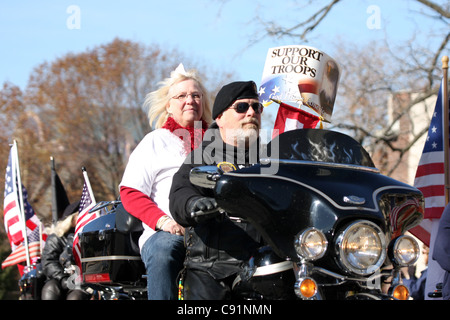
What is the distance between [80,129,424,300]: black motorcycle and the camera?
10.6ft

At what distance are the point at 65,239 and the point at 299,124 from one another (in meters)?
6.52

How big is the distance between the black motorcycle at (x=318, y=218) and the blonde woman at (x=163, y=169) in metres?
0.83

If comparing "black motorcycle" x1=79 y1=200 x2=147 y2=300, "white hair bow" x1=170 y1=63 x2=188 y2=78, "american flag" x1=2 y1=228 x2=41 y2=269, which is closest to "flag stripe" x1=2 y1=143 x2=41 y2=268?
"american flag" x1=2 y1=228 x2=41 y2=269

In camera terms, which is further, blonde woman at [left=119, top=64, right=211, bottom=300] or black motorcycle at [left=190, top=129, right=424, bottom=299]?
blonde woman at [left=119, top=64, right=211, bottom=300]

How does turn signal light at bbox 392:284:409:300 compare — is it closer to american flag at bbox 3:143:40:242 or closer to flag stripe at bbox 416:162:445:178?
flag stripe at bbox 416:162:445:178

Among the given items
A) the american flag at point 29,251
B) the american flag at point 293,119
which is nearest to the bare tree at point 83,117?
the american flag at point 29,251

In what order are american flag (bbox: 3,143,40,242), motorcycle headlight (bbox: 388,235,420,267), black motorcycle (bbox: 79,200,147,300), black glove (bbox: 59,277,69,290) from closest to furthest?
motorcycle headlight (bbox: 388,235,420,267), black motorcycle (bbox: 79,200,147,300), black glove (bbox: 59,277,69,290), american flag (bbox: 3,143,40,242)

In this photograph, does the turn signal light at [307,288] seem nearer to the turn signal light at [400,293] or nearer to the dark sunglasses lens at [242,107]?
the turn signal light at [400,293]

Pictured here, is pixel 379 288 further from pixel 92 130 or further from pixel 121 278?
pixel 92 130

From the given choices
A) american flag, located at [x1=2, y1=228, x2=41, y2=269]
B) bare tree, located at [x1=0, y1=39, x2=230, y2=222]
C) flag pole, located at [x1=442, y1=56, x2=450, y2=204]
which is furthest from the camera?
bare tree, located at [x1=0, y1=39, x2=230, y2=222]

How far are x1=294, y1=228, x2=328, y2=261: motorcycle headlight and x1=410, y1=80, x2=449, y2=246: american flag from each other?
17.9 feet

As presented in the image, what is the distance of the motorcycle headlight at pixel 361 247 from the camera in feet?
10.5

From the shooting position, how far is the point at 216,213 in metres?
3.52

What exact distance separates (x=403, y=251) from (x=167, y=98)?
2.53 meters
